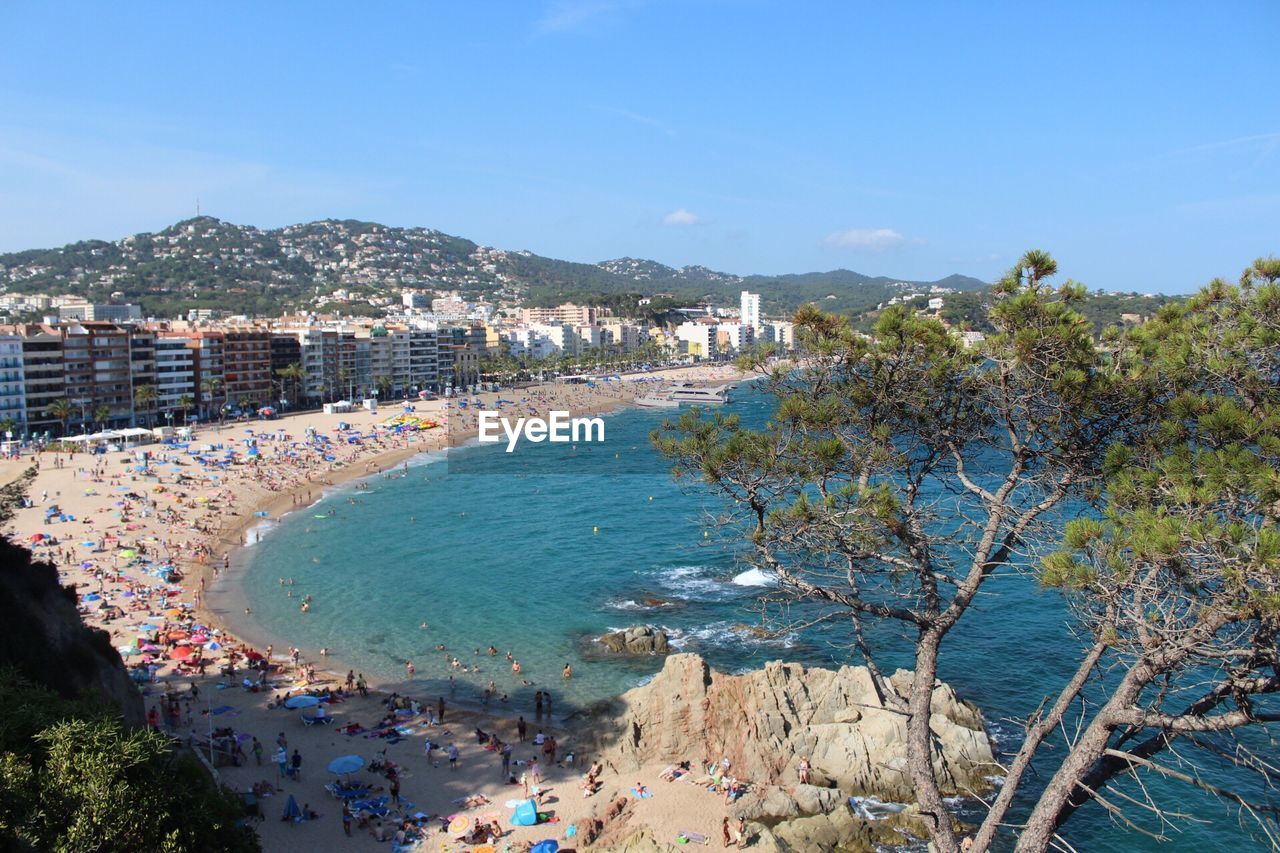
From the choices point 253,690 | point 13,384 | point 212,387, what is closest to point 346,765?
point 253,690

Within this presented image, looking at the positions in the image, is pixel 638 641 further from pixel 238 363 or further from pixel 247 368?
pixel 247 368

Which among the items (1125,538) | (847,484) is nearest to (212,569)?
(847,484)

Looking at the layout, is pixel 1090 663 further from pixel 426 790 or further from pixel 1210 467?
pixel 426 790

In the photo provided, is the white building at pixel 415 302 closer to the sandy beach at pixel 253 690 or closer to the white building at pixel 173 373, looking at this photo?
the white building at pixel 173 373

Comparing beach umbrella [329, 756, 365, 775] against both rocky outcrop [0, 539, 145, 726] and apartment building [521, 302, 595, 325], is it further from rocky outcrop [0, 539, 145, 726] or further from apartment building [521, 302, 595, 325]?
apartment building [521, 302, 595, 325]

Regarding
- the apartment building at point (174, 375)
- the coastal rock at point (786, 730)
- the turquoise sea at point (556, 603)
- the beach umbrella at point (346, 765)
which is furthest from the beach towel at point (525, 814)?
the apartment building at point (174, 375)

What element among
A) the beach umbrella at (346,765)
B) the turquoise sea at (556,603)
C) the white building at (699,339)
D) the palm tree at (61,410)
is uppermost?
the white building at (699,339)
